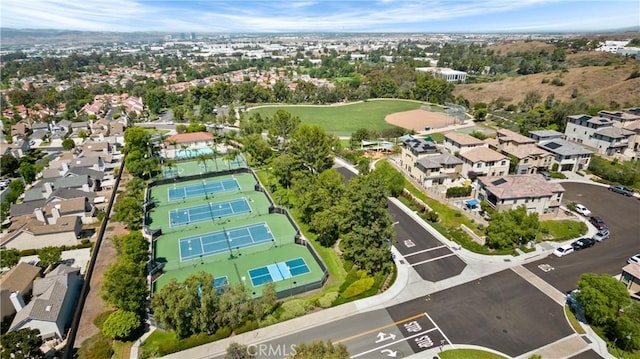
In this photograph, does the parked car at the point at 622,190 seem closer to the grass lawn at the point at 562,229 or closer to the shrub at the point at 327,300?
the grass lawn at the point at 562,229

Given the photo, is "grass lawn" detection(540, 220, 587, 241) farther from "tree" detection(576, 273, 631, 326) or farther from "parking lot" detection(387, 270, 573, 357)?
"tree" detection(576, 273, 631, 326)

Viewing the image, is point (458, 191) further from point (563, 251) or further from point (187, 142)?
point (187, 142)

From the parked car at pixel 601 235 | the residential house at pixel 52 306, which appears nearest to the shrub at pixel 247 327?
the residential house at pixel 52 306

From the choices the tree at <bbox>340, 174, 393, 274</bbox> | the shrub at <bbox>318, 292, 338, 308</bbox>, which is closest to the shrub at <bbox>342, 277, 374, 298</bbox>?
the shrub at <bbox>318, 292, 338, 308</bbox>

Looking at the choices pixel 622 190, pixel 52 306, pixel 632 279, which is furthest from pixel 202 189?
pixel 622 190

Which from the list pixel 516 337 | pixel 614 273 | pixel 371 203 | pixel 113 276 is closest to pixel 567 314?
pixel 516 337

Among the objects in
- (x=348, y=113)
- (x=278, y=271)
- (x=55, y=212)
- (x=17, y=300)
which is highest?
(x=348, y=113)
